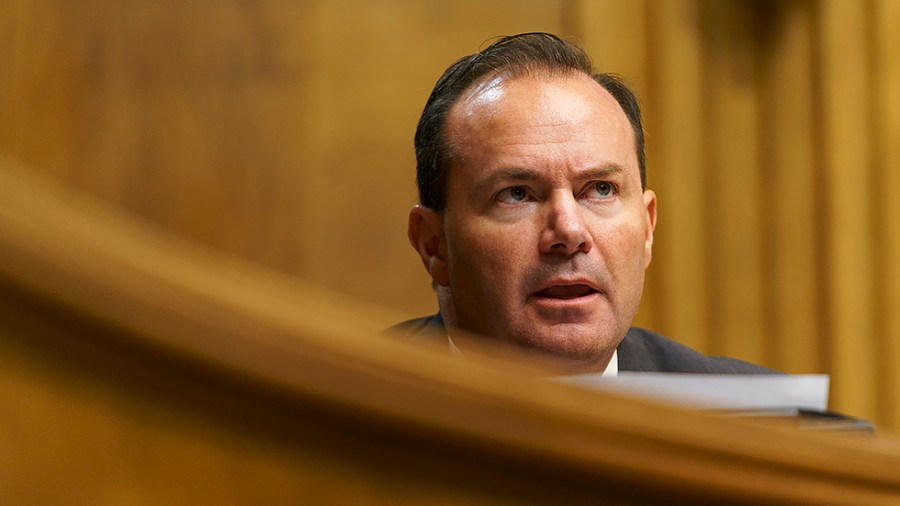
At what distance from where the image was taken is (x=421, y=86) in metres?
1.74

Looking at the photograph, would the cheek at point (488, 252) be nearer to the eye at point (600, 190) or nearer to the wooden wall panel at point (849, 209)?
the eye at point (600, 190)

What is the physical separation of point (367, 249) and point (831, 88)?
2.64ft

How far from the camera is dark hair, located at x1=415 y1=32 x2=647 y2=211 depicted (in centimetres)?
131

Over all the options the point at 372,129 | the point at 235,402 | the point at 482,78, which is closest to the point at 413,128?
the point at 372,129

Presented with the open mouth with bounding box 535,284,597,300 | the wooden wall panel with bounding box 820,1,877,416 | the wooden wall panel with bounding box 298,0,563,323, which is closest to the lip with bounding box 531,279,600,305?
the open mouth with bounding box 535,284,597,300

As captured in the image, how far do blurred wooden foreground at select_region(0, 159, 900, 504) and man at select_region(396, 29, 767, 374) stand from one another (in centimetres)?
74

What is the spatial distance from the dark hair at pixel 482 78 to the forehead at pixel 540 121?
2 centimetres

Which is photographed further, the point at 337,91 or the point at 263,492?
the point at 337,91

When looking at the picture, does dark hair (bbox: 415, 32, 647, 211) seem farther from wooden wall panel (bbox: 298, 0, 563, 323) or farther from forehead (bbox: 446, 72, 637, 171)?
wooden wall panel (bbox: 298, 0, 563, 323)

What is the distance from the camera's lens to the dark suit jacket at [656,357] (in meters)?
1.31

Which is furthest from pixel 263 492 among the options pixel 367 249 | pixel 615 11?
pixel 615 11

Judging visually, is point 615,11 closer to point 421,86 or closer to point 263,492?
point 421,86

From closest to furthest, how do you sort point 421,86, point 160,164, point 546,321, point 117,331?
1. point 117,331
2. point 546,321
3. point 160,164
4. point 421,86

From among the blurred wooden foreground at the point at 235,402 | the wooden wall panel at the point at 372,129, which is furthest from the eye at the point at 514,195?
the blurred wooden foreground at the point at 235,402
